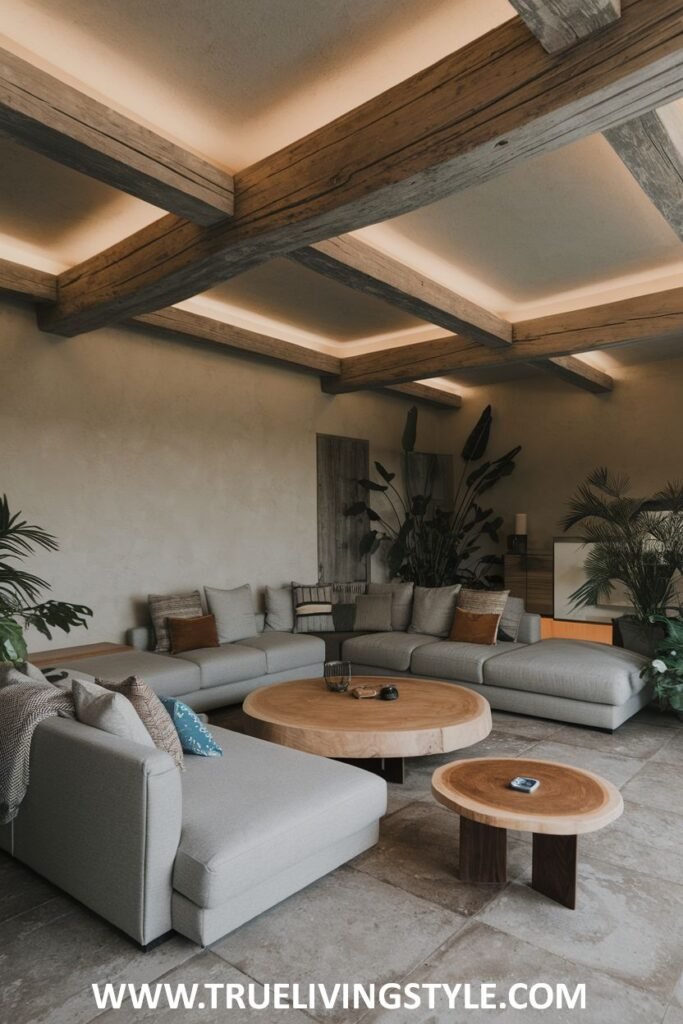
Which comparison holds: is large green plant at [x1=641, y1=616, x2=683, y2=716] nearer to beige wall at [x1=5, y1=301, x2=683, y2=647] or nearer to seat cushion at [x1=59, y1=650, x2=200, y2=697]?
seat cushion at [x1=59, y1=650, x2=200, y2=697]

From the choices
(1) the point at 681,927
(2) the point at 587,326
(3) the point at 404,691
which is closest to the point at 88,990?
(1) the point at 681,927

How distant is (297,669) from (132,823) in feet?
10.8

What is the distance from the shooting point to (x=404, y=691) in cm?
394

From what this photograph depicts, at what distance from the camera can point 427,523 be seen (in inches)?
310

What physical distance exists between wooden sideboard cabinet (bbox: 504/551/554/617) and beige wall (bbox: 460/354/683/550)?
29 cm

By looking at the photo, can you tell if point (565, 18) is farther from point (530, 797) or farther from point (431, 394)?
point (431, 394)

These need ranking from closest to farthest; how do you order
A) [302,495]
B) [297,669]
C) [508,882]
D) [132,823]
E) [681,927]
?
[132,823] → [681,927] → [508,882] → [297,669] → [302,495]

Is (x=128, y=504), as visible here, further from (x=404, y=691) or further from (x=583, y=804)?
(x=583, y=804)

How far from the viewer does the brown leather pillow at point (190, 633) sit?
4.96 metres

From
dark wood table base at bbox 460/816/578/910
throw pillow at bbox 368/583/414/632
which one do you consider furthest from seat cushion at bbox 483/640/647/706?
dark wood table base at bbox 460/816/578/910

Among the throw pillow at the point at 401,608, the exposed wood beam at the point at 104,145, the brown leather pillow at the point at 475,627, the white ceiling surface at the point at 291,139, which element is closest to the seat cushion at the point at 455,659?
the brown leather pillow at the point at 475,627

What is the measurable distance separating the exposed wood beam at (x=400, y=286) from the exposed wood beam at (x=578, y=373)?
2.47 feet

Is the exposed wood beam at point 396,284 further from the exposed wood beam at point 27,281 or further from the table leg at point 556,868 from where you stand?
the table leg at point 556,868

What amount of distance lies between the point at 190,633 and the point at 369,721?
82.8 inches
